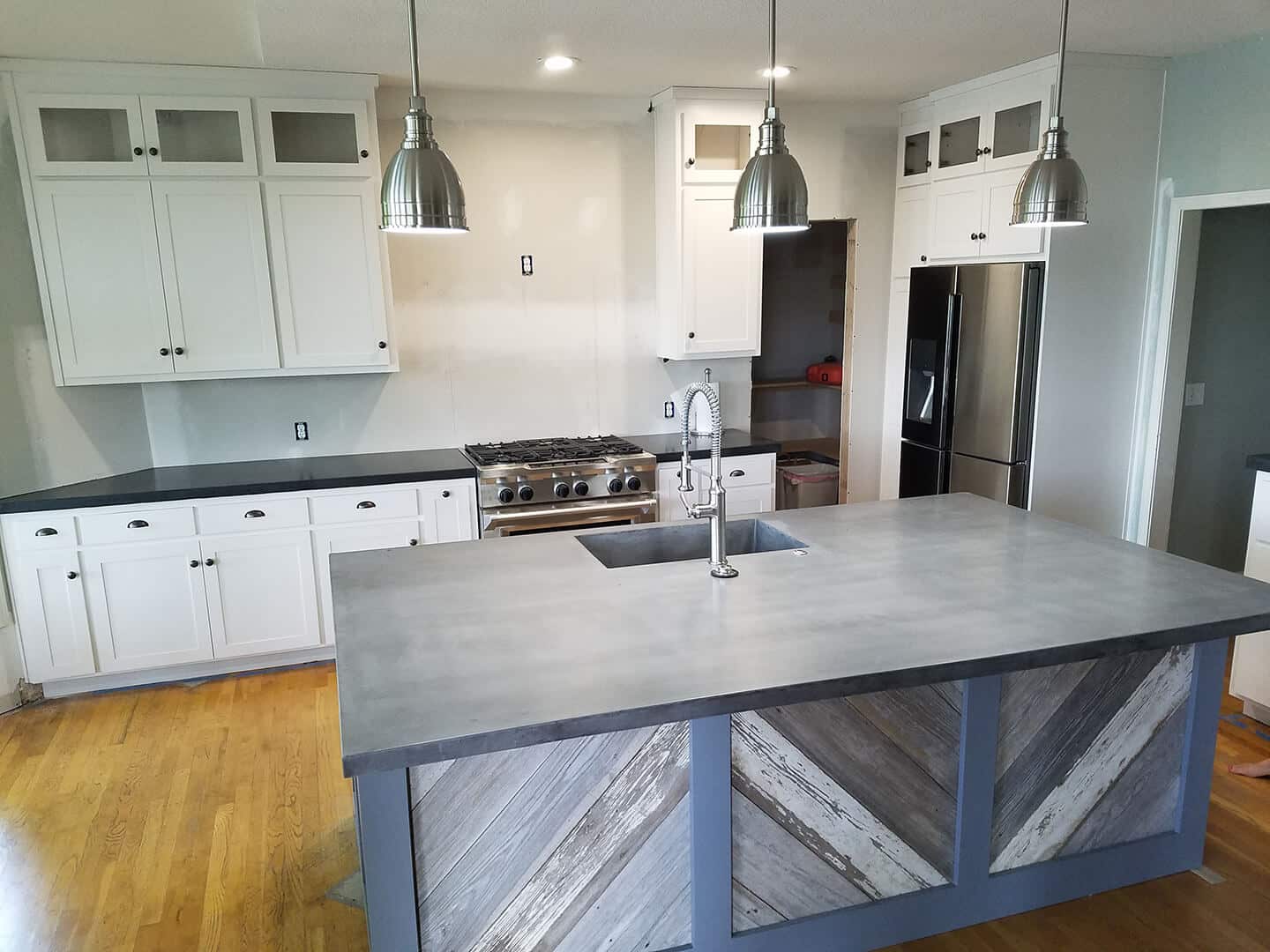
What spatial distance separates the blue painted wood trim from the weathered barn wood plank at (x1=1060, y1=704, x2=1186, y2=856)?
1655 millimetres

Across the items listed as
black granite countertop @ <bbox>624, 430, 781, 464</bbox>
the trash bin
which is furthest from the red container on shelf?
black granite countertop @ <bbox>624, 430, 781, 464</bbox>

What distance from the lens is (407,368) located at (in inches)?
168

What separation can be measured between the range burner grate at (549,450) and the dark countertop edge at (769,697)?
7.87 ft

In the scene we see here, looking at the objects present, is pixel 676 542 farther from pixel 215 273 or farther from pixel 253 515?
pixel 215 273

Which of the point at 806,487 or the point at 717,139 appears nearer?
the point at 717,139

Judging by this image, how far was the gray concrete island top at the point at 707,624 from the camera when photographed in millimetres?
1639

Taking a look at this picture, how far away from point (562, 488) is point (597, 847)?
2.19 meters

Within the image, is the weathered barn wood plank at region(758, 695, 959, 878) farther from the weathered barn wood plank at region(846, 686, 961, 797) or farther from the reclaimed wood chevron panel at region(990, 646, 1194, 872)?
the reclaimed wood chevron panel at region(990, 646, 1194, 872)

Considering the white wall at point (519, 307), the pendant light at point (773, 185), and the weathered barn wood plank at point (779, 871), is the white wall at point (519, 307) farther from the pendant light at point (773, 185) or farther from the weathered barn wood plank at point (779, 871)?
the weathered barn wood plank at point (779, 871)

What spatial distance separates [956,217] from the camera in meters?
4.22

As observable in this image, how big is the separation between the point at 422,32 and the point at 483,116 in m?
1.13

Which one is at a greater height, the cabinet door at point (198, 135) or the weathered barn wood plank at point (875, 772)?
the cabinet door at point (198, 135)

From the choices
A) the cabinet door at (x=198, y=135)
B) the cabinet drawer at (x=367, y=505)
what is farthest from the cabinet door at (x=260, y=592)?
the cabinet door at (x=198, y=135)

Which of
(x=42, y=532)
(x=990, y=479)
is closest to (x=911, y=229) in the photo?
(x=990, y=479)
